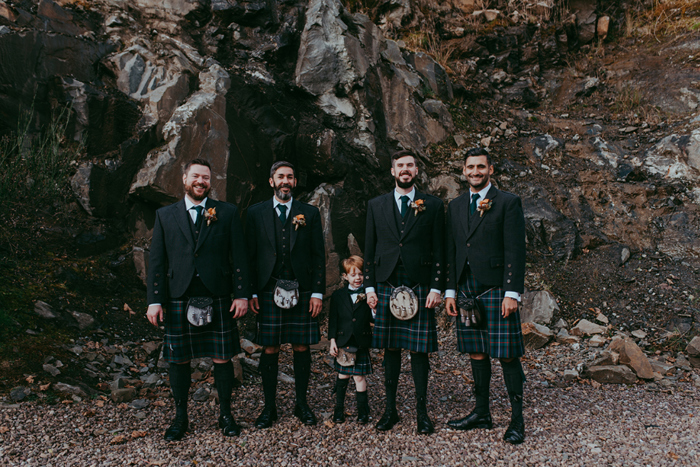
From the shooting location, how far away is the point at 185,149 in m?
6.21

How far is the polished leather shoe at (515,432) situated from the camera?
3.61 metres

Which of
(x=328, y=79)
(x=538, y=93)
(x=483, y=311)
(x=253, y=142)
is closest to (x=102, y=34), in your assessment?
(x=253, y=142)

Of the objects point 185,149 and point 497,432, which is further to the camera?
point 185,149

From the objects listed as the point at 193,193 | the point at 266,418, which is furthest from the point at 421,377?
the point at 193,193

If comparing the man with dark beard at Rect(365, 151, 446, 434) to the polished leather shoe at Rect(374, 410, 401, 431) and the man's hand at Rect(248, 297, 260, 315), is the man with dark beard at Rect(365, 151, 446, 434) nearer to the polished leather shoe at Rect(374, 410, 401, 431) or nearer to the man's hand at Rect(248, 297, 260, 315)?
the polished leather shoe at Rect(374, 410, 401, 431)

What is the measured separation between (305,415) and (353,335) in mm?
810

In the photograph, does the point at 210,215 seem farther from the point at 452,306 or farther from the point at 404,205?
the point at 452,306

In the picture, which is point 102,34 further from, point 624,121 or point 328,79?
point 624,121

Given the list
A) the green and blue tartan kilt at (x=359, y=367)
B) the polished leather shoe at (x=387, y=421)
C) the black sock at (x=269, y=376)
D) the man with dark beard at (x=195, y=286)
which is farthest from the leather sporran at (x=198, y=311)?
the polished leather shoe at (x=387, y=421)

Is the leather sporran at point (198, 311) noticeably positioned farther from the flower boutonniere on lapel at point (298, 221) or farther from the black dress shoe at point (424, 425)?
the black dress shoe at point (424, 425)

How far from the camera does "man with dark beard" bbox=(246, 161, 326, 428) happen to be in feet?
12.9

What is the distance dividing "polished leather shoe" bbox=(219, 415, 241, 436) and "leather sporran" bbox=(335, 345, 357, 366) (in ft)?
3.20

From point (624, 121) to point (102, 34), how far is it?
8.94 m

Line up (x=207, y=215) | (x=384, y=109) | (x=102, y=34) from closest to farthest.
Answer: (x=207, y=215) < (x=102, y=34) < (x=384, y=109)
